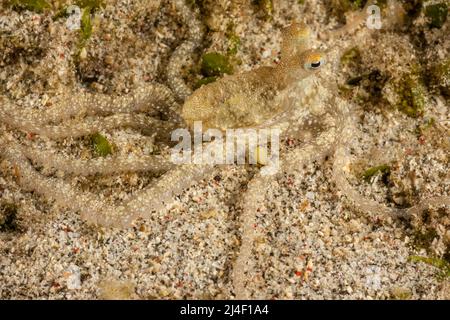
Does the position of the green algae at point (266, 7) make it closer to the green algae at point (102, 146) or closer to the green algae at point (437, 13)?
the green algae at point (437, 13)

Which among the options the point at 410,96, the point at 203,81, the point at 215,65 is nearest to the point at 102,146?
the point at 203,81

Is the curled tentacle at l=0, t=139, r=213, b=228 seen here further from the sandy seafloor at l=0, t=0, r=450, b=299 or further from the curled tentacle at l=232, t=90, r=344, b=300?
the curled tentacle at l=232, t=90, r=344, b=300

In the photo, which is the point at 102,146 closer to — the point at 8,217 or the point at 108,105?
the point at 108,105

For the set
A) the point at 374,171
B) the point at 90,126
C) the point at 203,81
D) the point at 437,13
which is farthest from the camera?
the point at 437,13

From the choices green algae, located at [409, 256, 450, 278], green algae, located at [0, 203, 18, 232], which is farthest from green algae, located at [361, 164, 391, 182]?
green algae, located at [0, 203, 18, 232]

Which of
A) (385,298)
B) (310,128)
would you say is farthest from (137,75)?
(385,298)

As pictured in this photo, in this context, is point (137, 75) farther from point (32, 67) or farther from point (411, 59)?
point (411, 59)
